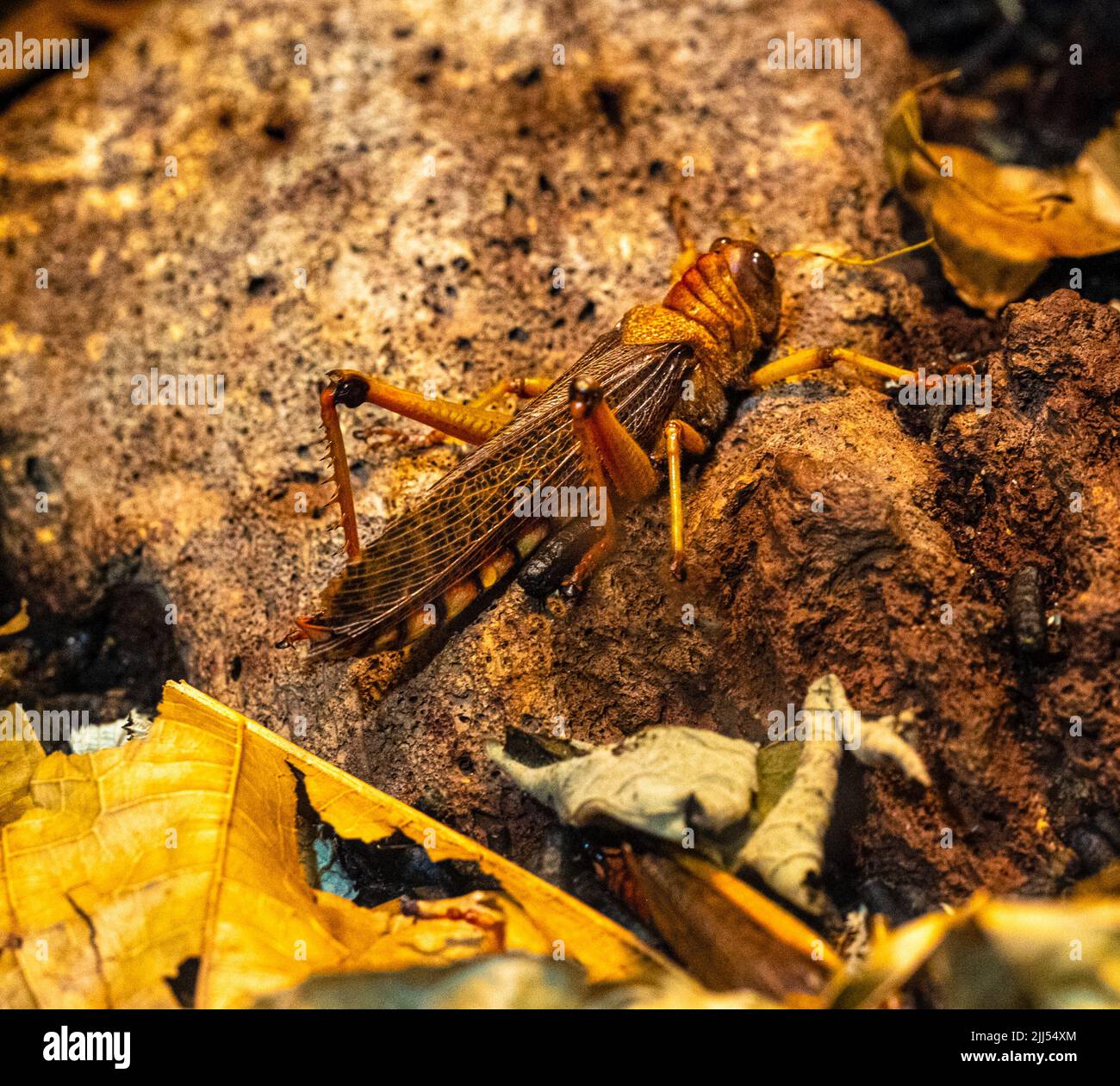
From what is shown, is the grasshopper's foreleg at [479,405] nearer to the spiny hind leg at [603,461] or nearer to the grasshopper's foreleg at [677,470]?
the spiny hind leg at [603,461]

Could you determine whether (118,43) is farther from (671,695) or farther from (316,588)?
(671,695)

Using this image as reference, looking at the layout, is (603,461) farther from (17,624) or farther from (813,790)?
(17,624)

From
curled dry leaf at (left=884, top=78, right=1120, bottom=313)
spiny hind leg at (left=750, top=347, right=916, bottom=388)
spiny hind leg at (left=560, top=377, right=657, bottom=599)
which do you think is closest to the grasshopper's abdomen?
spiny hind leg at (left=560, top=377, right=657, bottom=599)

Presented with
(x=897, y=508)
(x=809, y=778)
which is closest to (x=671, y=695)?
(x=809, y=778)

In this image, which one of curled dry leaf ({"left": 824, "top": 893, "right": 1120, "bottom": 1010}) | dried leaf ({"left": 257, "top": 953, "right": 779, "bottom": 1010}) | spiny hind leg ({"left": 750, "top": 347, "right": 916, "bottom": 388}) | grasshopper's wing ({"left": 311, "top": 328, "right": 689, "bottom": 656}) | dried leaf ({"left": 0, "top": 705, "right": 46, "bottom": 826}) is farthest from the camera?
spiny hind leg ({"left": 750, "top": 347, "right": 916, "bottom": 388})

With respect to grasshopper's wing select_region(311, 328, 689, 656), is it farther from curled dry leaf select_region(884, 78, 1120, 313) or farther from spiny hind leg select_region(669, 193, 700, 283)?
curled dry leaf select_region(884, 78, 1120, 313)

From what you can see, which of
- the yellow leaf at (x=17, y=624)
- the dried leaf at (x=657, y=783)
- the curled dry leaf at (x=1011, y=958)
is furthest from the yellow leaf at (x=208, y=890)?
the yellow leaf at (x=17, y=624)

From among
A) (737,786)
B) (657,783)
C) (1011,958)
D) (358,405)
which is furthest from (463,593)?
(1011,958)
